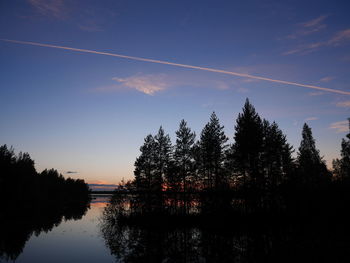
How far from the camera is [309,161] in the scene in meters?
50.8

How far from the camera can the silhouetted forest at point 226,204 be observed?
59.0 ft

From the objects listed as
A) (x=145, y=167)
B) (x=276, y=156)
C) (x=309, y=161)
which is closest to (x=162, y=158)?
(x=145, y=167)

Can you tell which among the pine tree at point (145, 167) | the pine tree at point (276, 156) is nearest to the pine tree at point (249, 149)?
the pine tree at point (276, 156)

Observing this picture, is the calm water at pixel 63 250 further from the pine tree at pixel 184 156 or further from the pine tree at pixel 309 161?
the pine tree at pixel 309 161

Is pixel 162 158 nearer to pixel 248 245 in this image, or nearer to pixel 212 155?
pixel 212 155

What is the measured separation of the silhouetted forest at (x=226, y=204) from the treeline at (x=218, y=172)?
153 mm

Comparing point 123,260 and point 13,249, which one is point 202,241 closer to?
point 123,260

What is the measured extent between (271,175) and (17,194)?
214ft


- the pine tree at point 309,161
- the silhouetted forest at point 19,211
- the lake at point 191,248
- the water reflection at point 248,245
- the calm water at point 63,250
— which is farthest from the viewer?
the pine tree at point 309,161

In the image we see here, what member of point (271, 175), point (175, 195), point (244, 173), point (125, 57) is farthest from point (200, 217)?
point (125, 57)

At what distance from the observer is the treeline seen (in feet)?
109

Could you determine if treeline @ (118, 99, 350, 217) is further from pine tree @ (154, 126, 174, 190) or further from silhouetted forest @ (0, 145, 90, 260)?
silhouetted forest @ (0, 145, 90, 260)

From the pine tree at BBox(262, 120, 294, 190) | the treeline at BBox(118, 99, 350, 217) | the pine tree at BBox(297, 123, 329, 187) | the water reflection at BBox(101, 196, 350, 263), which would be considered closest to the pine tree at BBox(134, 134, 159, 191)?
the treeline at BBox(118, 99, 350, 217)

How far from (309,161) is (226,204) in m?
→ 30.3
